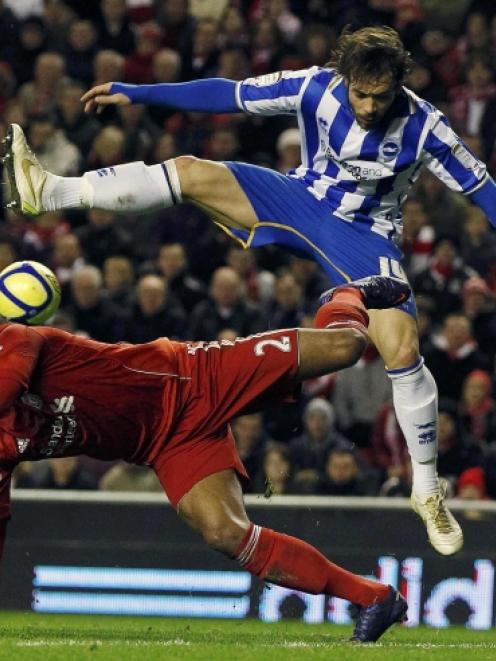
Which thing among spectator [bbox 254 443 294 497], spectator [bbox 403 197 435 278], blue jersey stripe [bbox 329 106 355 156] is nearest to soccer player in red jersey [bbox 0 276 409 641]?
blue jersey stripe [bbox 329 106 355 156]

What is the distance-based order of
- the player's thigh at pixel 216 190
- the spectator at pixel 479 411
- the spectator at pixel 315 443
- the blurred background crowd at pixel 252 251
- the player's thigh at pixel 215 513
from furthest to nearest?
the spectator at pixel 479 411
the blurred background crowd at pixel 252 251
the spectator at pixel 315 443
the player's thigh at pixel 216 190
the player's thigh at pixel 215 513

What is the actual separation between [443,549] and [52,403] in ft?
7.48

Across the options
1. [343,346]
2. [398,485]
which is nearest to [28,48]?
[398,485]

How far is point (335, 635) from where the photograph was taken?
360 inches

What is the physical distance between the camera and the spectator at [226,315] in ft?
43.0

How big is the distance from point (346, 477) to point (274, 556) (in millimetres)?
4042

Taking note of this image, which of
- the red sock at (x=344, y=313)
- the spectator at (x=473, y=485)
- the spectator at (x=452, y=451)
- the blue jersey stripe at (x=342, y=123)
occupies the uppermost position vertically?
the blue jersey stripe at (x=342, y=123)

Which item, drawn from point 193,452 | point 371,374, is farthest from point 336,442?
point 193,452

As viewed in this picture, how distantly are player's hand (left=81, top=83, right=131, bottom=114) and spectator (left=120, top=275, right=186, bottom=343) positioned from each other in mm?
4157

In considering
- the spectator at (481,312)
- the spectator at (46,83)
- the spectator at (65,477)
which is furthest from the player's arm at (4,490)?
the spectator at (46,83)

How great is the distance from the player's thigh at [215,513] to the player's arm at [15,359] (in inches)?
37.8

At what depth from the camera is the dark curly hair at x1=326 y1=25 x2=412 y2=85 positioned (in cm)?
853

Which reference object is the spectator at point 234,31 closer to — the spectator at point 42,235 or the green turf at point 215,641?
the spectator at point 42,235

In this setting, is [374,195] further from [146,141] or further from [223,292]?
[146,141]
